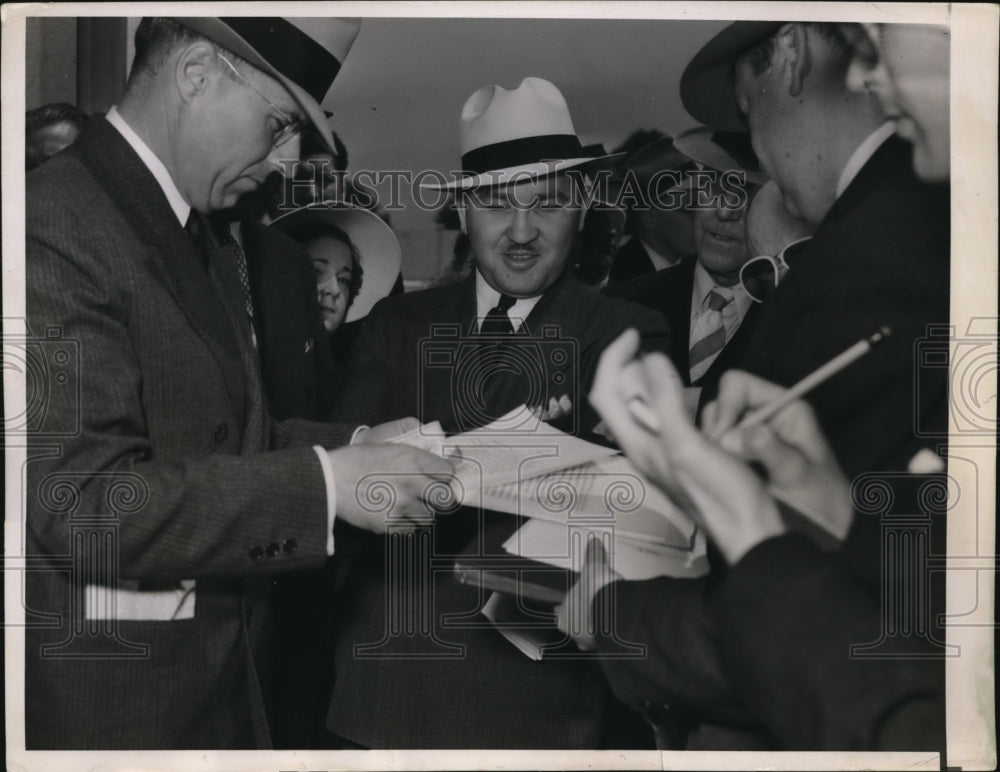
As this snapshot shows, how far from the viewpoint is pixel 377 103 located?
269cm

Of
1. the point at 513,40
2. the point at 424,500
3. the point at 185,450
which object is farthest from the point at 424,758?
the point at 513,40

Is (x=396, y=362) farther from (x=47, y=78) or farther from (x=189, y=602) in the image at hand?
(x=47, y=78)

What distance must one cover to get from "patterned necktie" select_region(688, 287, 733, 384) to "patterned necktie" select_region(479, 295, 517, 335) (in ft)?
1.41

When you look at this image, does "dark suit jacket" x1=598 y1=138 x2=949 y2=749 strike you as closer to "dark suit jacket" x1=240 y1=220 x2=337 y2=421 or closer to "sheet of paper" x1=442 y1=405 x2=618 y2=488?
"sheet of paper" x1=442 y1=405 x2=618 y2=488

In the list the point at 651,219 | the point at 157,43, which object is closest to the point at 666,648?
the point at 651,219

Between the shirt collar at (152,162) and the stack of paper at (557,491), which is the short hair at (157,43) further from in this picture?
the stack of paper at (557,491)

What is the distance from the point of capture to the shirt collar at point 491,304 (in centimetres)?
273

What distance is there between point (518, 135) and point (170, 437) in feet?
3.41

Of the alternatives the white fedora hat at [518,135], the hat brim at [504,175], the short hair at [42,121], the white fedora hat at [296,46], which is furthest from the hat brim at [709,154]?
the short hair at [42,121]

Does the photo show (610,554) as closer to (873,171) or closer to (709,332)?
(709,332)

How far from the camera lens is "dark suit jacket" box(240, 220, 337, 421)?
2699 millimetres

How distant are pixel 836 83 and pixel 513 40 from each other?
73 cm

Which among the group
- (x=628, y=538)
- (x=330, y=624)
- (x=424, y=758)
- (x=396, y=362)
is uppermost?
(x=396, y=362)

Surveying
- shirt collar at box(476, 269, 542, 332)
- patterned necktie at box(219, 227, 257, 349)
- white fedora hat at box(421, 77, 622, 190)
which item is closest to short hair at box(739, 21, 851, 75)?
white fedora hat at box(421, 77, 622, 190)
